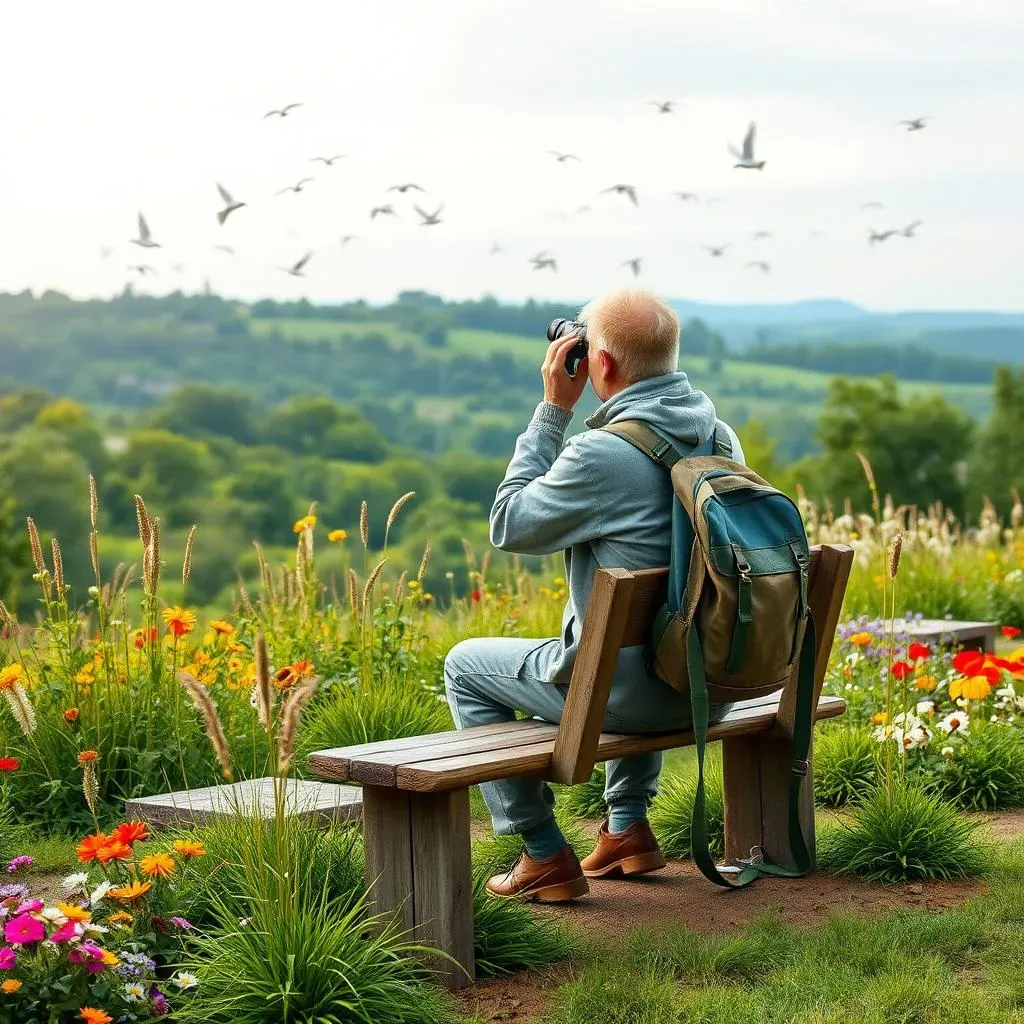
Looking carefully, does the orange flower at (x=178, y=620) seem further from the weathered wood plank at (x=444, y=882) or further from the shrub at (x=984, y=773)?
the shrub at (x=984, y=773)

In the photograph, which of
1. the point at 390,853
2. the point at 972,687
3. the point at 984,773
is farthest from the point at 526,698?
the point at 984,773

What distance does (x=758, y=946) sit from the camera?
3447 millimetres

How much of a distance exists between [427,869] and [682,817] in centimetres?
148

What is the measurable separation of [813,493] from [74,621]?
61.3 m

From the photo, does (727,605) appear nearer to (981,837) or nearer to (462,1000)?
(462,1000)

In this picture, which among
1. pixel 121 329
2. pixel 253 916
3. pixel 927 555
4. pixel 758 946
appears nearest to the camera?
pixel 253 916

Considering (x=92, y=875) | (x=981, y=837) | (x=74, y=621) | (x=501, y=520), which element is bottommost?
(x=981, y=837)

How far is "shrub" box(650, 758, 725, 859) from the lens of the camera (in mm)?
4547

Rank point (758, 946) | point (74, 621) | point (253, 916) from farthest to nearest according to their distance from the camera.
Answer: point (74, 621), point (758, 946), point (253, 916)

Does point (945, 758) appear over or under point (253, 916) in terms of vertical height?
under

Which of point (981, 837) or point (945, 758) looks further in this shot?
point (945, 758)

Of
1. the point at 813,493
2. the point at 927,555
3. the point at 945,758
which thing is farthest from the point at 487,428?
the point at 945,758

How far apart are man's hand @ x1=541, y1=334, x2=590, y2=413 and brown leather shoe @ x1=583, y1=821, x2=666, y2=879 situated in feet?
4.39

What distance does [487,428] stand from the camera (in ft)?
259
